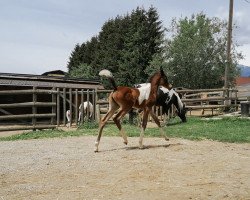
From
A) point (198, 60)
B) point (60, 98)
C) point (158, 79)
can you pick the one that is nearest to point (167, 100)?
point (158, 79)

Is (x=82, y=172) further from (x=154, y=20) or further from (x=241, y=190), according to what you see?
(x=154, y=20)

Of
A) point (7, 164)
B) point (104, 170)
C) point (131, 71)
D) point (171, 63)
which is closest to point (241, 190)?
point (104, 170)

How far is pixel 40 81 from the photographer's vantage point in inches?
1145

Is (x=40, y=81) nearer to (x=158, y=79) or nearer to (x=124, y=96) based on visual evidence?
(x=158, y=79)

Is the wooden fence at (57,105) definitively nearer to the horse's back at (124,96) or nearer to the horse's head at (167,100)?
the horse's head at (167,100)

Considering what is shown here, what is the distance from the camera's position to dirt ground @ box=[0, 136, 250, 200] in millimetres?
6262

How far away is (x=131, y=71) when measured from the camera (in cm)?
4775

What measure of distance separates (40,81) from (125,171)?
22.3 metres

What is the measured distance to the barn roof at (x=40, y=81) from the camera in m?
26.7

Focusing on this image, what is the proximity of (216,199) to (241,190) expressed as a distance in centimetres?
76

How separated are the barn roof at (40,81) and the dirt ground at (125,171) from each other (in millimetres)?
15820

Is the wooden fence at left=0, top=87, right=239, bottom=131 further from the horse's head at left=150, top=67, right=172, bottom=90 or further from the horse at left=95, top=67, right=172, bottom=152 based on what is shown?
the horse's head at left=150, top=67, right=172, bottom=90

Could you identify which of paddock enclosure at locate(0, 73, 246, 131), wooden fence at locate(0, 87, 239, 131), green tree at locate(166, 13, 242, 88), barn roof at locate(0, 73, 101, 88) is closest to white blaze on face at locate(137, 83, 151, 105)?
wooden fence at locate(0, 87, 239, 131)

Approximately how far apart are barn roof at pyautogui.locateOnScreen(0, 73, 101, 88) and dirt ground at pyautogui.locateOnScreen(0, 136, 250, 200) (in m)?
15.8
